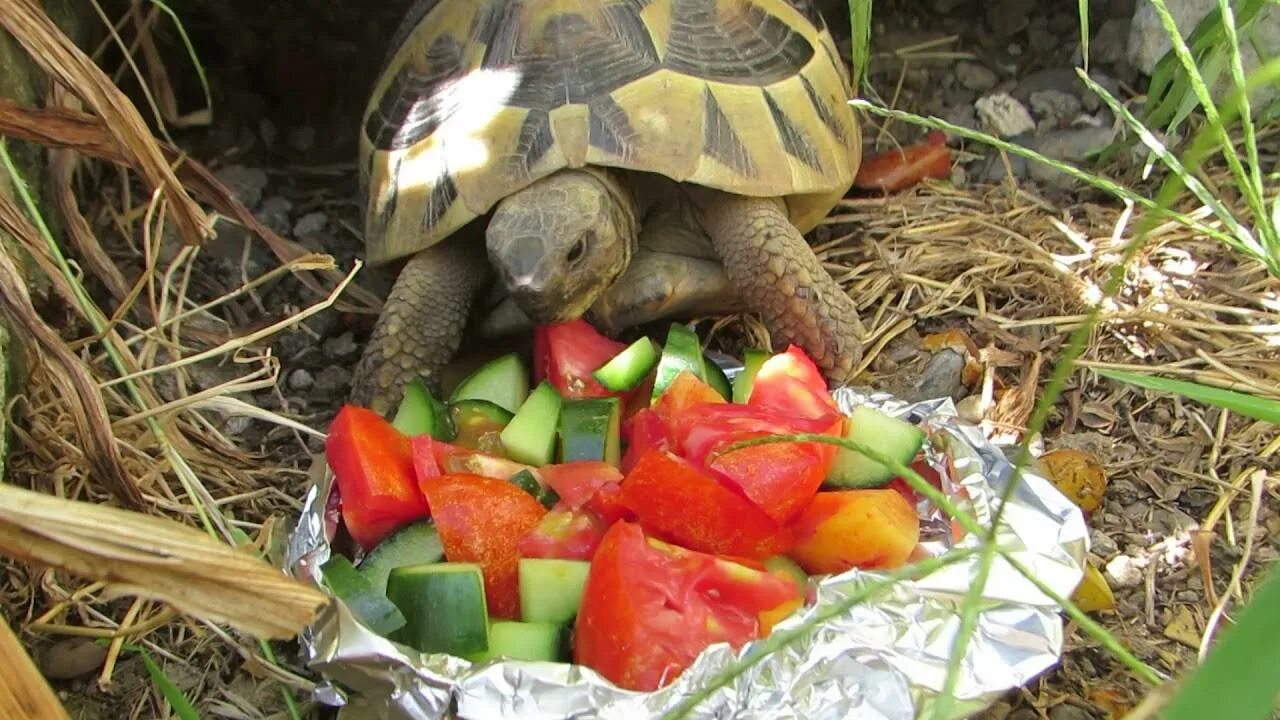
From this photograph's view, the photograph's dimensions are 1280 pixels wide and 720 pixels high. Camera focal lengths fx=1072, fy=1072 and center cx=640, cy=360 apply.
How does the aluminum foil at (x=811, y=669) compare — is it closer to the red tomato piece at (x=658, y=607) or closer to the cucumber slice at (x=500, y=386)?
the red tomato piece at (x=658, y=607)

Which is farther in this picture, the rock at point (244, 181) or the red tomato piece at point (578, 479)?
the rock at point (244, 181)

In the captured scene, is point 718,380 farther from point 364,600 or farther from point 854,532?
point 364,600

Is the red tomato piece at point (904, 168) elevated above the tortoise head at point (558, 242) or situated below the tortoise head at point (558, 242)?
below

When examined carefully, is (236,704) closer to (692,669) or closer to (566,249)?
(692,669)

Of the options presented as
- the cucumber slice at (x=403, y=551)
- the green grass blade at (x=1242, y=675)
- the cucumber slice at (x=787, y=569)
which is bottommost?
the cucumber slice at (x=787, y=569)

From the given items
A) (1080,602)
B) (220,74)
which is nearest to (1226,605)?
(1080,602)

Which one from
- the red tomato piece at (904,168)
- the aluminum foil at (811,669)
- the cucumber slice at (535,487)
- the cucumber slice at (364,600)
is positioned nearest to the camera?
the aluminum foil at (811,669)

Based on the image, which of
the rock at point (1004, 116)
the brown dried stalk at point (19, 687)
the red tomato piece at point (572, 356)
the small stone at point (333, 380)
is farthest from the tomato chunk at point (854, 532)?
the rock at point (1004, 116)
